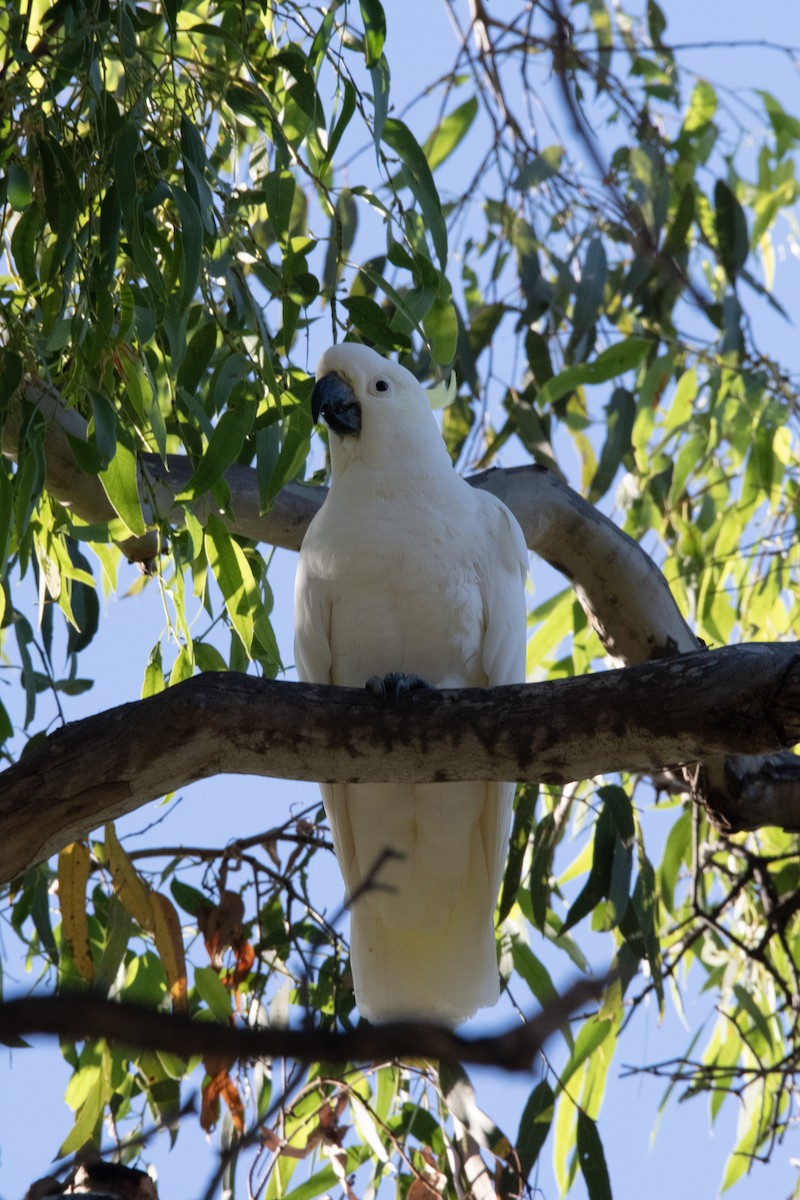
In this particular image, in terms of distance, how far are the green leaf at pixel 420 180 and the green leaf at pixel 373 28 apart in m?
0.17

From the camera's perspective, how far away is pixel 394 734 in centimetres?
156

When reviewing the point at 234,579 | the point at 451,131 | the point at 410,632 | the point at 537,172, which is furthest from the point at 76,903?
the point at 451,131

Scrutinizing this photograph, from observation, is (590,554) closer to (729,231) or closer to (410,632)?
(410,632)

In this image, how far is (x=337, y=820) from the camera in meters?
2.13

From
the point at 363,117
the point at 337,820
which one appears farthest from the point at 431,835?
the point at 363,117

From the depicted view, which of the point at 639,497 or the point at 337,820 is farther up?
the point at 639,497

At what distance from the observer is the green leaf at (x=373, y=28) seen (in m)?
1.54

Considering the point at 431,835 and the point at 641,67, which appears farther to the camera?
the point at 641,67

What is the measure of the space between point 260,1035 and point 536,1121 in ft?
6.10

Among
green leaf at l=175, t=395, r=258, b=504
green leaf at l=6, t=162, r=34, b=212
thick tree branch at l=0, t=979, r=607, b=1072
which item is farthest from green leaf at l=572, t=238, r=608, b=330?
thick tree branch at l=0, t=979, r=607, b=1072

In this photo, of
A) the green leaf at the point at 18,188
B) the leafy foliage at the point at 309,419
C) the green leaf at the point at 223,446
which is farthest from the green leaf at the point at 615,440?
the green leaf at the point at 18,188

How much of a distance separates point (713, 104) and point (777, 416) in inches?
34.0

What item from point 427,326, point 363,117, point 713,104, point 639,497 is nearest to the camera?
point 363,117

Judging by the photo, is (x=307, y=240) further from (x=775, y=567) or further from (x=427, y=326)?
(x=775, y=567)
